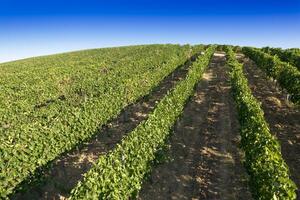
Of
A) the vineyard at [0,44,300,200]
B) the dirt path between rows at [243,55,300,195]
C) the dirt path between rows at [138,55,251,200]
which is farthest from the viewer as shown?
the dirt path between rows at [243,55,300,195]

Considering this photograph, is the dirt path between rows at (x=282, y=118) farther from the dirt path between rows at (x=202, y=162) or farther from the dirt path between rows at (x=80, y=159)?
the dirt path between rows at (x=80, y=159)

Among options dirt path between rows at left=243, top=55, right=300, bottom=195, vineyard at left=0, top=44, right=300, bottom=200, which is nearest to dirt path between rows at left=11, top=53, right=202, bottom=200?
vineyard at left=0, top=44, right=300, bottom=200

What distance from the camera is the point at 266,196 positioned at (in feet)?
44.7

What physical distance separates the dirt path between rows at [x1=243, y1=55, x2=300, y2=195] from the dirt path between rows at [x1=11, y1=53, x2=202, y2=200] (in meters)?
9.89

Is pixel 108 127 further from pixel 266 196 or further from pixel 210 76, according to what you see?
pixel 210 76

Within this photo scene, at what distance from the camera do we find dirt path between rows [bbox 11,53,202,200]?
1769cm

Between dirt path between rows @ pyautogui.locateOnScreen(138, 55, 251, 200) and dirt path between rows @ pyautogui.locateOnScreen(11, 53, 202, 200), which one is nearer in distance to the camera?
dirt path between rows @ pyautogui.locateOnScreen(138, 55, 251, 200)

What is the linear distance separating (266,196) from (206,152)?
7.94 meters

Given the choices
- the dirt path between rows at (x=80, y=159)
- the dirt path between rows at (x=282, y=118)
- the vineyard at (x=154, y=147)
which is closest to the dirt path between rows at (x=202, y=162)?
the vineyard at (x=154, y=147)

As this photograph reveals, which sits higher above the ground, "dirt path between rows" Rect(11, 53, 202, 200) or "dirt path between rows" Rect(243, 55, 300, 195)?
"dirt path between rows" Rect(243, 55, 300, 195)

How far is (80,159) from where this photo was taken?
21484 millimetres

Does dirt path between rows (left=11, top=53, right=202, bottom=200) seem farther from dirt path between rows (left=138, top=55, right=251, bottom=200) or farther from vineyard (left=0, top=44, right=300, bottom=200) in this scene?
dirt path between rows (left=138, top=55, right=251, bottom=200)

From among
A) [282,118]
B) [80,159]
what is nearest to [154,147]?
[80,159]

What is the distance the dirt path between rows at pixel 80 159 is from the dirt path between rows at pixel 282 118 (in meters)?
9.89
